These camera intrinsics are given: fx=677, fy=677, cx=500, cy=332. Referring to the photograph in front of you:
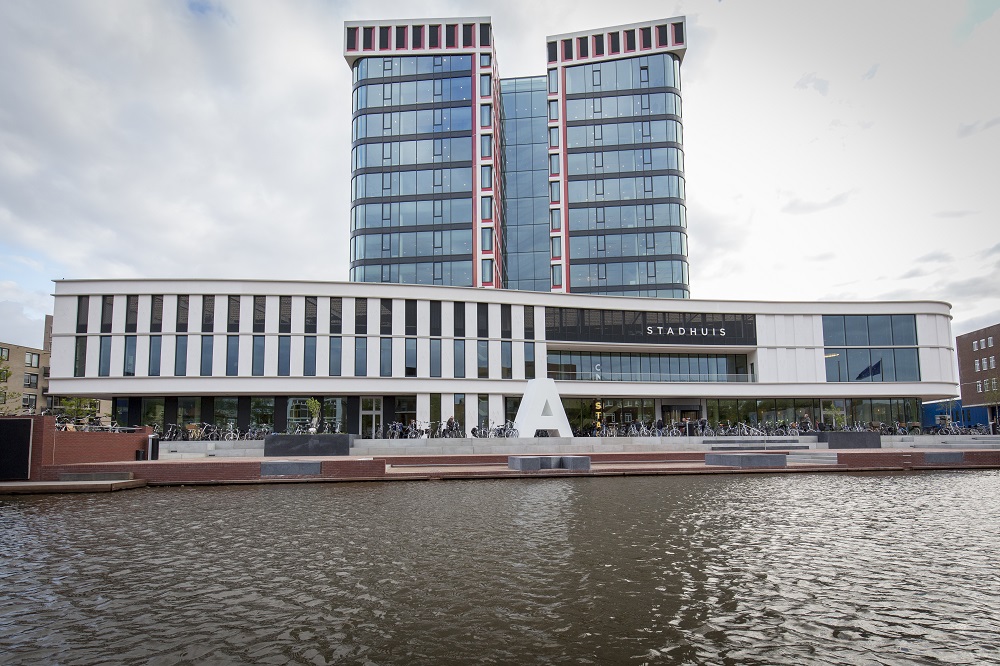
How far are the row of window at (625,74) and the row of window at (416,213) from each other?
20.5 metres

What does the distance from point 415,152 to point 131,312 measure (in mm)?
30949

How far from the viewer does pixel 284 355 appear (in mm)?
47594

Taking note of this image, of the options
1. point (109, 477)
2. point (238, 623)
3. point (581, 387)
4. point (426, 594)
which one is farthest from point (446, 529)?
point (581, 387)

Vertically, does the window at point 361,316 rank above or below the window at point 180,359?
above

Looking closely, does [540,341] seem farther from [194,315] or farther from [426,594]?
[426,594]

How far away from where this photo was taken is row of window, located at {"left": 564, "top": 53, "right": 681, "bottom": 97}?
72688 millimetres

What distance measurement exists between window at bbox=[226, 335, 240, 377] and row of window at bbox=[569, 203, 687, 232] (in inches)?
1502

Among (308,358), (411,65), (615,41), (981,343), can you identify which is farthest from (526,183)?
(981,343)

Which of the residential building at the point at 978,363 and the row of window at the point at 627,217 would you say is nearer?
the row of window at the point at 627,217

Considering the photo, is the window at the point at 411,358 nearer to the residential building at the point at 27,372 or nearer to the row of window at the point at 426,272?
the row of window at the point at 426,272

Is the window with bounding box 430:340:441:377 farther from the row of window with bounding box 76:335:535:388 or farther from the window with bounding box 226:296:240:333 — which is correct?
the window with bounding box 226:296:240:333

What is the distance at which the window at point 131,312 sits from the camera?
46.8m

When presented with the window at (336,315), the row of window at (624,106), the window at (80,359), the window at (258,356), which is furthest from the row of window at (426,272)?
the window at (80,359)

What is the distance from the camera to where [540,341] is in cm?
5347
